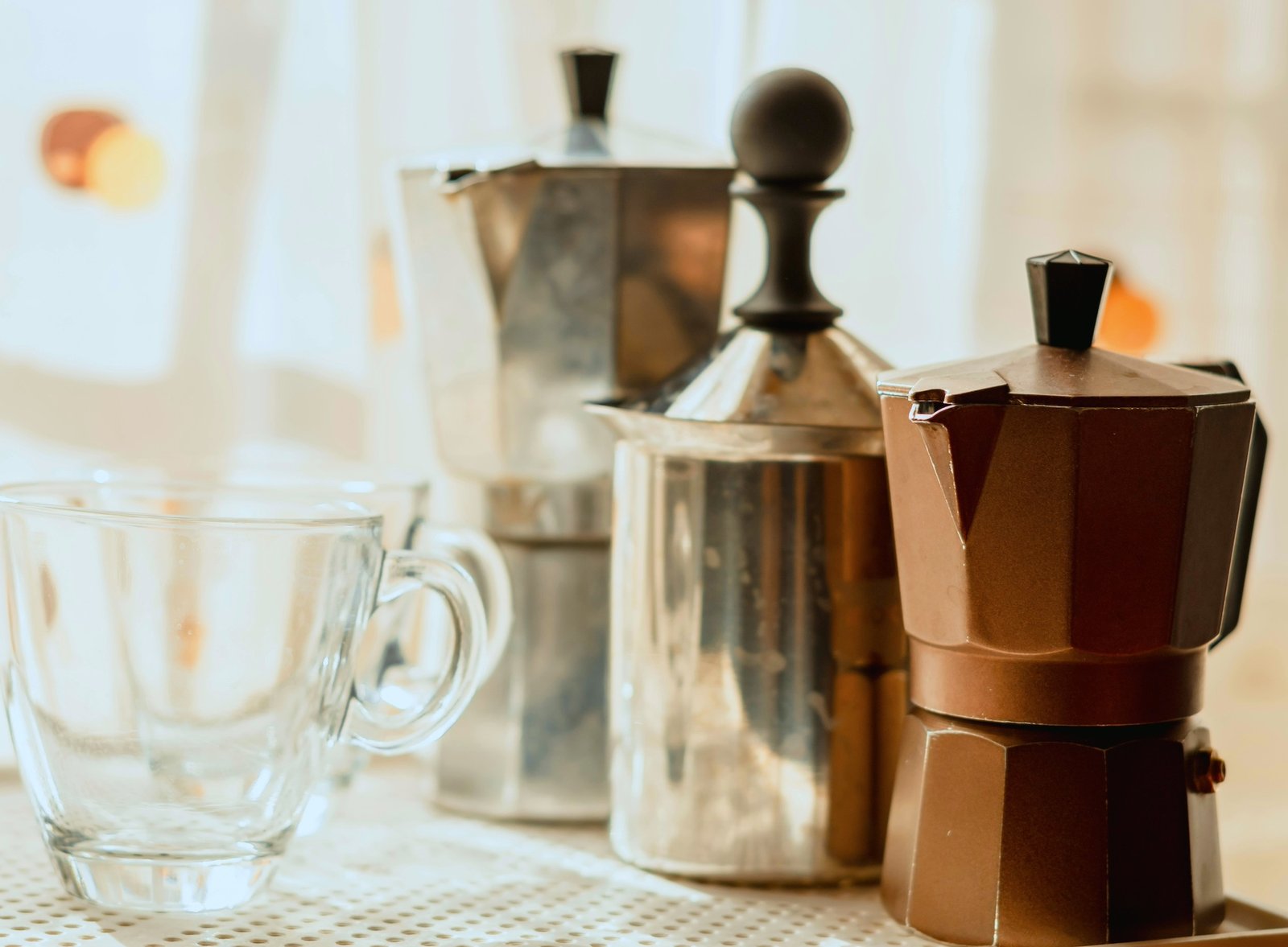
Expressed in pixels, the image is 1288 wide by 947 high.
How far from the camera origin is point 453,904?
0.59 metres

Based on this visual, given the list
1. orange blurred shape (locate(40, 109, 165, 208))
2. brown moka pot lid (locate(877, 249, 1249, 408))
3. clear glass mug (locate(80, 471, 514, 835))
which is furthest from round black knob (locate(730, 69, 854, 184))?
orange blurred shape (locate(40, 109, 165, 208))

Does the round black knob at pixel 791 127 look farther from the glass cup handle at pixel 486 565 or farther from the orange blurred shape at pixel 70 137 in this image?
the orange blurred shape at pixel 70 137

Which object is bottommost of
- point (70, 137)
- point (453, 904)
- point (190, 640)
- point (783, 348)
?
point (453, 904)

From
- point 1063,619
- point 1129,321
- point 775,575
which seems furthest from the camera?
point 1129,321

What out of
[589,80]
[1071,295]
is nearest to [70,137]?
[589,80]

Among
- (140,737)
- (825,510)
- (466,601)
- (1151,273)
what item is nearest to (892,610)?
(825,510)

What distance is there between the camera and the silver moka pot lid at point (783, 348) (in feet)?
1.94

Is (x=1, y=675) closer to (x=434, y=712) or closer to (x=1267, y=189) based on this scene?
(x=434, y=712)

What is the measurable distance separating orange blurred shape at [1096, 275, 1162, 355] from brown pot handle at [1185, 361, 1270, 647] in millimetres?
611

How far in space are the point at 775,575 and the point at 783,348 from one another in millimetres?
91

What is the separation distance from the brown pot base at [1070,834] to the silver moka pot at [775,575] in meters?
0.08

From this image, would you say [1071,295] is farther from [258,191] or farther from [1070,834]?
[258,191]

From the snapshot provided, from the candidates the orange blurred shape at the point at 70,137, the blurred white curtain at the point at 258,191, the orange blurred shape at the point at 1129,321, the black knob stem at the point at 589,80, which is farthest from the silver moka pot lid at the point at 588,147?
the orange blurred shape at the point at 1129,321

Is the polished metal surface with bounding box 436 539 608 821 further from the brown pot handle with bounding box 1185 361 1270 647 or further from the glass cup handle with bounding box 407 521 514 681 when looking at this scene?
the brown pot handle with bounding box 1185 361 1270 647
